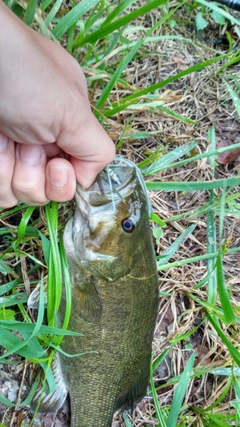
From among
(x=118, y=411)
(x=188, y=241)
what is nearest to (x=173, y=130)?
(x=188, y=241)

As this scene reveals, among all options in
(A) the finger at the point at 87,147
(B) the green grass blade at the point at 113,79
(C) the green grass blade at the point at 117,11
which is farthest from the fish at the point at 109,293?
(C) the green grass blade at the point at 117,11

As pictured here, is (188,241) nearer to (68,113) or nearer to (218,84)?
(218,84)

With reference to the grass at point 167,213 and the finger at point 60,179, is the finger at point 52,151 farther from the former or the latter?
the grass at point 167,213

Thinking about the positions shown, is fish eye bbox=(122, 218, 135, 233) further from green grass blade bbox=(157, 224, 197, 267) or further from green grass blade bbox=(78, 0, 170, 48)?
green grass blade bbox=(78, 0, 170, 48)

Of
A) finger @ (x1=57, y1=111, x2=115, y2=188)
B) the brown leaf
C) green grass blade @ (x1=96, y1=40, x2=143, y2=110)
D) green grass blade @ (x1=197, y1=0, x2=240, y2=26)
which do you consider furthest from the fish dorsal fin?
green grass blade @ (x1=197, y1=0, x2=240, y2=26)

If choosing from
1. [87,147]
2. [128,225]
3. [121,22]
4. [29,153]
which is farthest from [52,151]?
[121,22]

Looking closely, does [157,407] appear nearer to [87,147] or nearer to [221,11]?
[87,147]

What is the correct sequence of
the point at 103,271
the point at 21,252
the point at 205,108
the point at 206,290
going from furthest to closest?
the point at 205,108 → the point at 206,290 → the point at 21,252 → the point at 103,271
